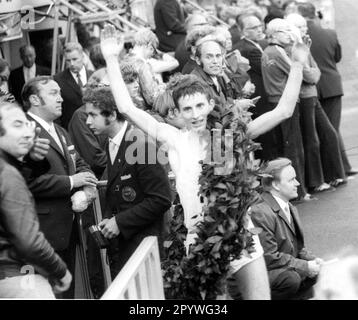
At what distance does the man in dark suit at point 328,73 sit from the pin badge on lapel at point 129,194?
536 cm

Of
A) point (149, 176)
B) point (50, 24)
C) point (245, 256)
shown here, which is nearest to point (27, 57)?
point (50, 24)

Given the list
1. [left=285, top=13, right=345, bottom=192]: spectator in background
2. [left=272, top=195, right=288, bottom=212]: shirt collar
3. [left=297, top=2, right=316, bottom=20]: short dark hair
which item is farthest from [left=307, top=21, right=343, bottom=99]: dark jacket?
[left=272, top=195, right=288, bottom=212]: shirt collar

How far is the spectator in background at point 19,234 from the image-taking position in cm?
416

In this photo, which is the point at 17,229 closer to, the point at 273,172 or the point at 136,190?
the point at 136,190

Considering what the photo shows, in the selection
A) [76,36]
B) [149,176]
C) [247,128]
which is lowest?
[76,36]

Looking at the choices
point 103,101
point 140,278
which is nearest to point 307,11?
point 103,101

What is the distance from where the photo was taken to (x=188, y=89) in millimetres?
5418

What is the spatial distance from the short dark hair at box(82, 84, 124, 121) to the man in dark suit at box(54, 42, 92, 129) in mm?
2923

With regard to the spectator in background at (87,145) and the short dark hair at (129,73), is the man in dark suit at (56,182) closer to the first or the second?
the short dark hair at (129,73)

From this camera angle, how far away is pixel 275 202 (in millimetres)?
6594

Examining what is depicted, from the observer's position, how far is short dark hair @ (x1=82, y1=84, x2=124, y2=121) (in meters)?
5.90

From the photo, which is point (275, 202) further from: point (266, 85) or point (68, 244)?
point (266, 85)

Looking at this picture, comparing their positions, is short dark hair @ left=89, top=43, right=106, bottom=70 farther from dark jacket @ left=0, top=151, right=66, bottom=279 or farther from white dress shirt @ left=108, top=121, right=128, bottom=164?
dark jacket @ left=0, top=151, right=66, bottom=279

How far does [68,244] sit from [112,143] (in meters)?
0.69
